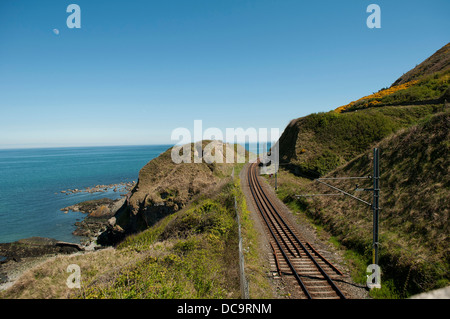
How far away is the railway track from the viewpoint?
33.2 feet

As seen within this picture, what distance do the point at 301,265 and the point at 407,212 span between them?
24.5 feet

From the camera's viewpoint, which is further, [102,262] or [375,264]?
[102,262]

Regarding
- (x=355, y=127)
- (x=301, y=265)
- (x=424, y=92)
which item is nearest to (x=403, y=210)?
(x=301, y=265)

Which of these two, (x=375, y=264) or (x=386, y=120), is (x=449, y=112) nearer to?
(x=375, y=264)

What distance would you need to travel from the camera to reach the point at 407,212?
1301 cm

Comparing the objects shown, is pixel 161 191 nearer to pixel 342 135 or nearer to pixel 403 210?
pixel 403 210

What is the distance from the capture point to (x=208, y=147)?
40656 millimetres

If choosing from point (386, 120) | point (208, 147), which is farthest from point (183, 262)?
point (386, 120)

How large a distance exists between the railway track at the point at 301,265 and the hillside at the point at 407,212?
194 cm

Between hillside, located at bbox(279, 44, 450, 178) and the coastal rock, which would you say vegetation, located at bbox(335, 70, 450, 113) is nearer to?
hillside, located at bbox(279, 44, 450, 178)

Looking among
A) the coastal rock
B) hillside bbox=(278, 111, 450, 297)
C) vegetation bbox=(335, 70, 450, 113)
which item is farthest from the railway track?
vegetation bbox=(335, 70, 450, 113)

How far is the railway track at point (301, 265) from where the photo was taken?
10133 millimetres

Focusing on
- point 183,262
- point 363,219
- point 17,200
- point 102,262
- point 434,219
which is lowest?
point 17,200

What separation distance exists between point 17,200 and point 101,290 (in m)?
65.7
